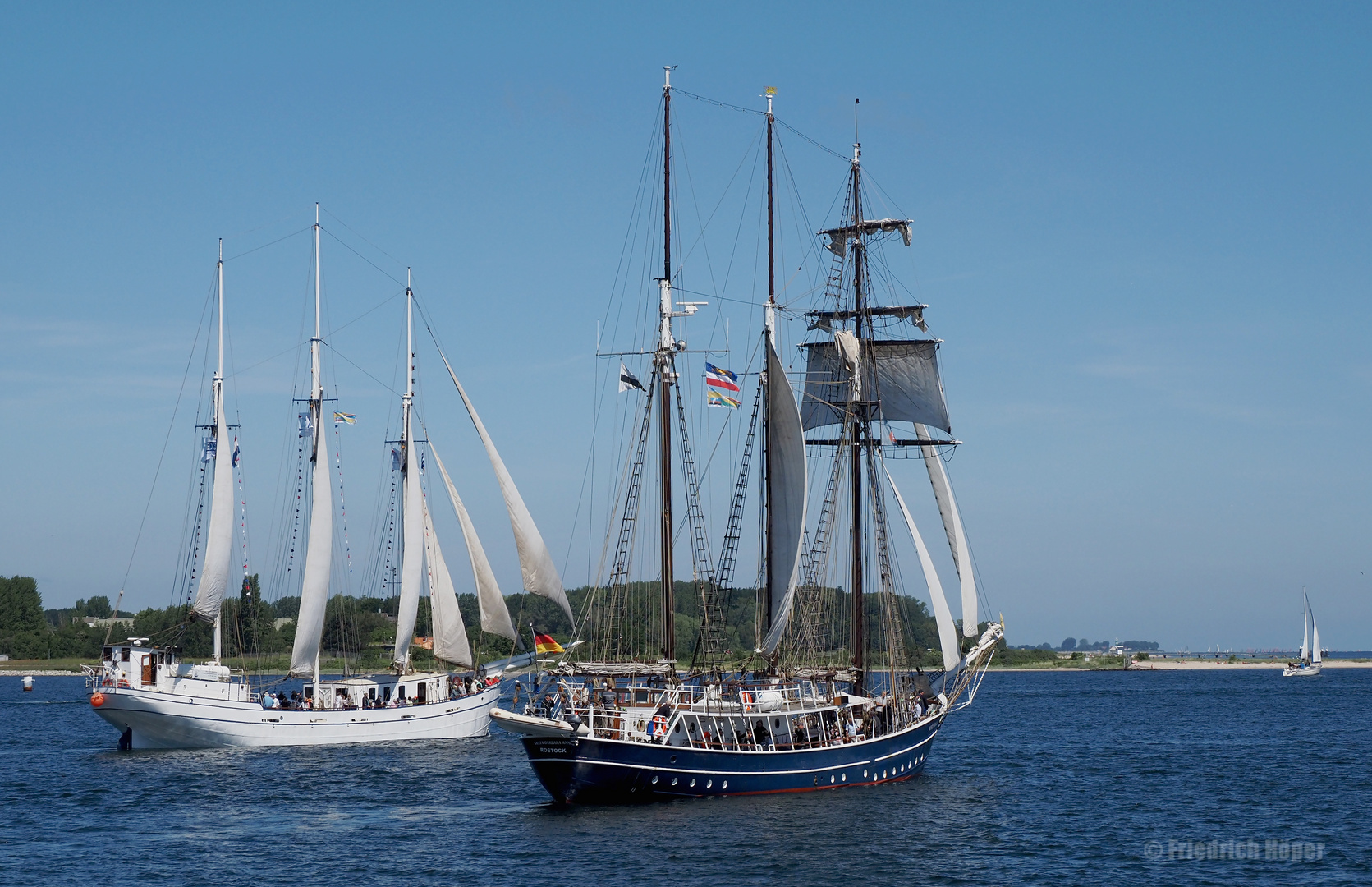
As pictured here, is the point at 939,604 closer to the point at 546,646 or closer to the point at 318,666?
the point at 546,646

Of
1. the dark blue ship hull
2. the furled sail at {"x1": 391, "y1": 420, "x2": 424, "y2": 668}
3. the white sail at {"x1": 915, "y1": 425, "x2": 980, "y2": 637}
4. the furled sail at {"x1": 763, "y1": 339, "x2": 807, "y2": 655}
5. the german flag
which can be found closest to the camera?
the dark blue ship hull

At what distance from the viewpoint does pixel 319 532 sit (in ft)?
270

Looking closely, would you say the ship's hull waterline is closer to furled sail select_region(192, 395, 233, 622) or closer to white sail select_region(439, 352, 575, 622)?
furled sail select_region(192, 395, 233, 622)

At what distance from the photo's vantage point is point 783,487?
59.6m

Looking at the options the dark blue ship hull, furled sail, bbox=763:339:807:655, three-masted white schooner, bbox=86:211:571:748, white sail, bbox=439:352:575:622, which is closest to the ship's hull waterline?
three-masted white schooner, bbox=86:211:571:748

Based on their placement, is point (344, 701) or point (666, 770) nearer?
point (666, 770)

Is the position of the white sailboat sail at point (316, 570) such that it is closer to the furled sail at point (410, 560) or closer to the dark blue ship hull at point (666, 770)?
the furled sail at point (410, 560)

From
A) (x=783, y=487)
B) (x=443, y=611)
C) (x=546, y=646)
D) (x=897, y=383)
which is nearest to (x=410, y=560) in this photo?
(x=443, y=611)

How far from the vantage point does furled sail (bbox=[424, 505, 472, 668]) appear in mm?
87750

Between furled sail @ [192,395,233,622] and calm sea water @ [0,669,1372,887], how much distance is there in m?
8.89

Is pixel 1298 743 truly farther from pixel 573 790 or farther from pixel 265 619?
pixel 265 619

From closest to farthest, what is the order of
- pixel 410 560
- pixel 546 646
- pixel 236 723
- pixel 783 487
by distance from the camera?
pixel 783 487 → pixel 546 646 → pixel 236 723 → pixel 410 560

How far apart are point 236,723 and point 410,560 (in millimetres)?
14192

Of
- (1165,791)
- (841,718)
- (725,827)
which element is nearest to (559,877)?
(725,827)
